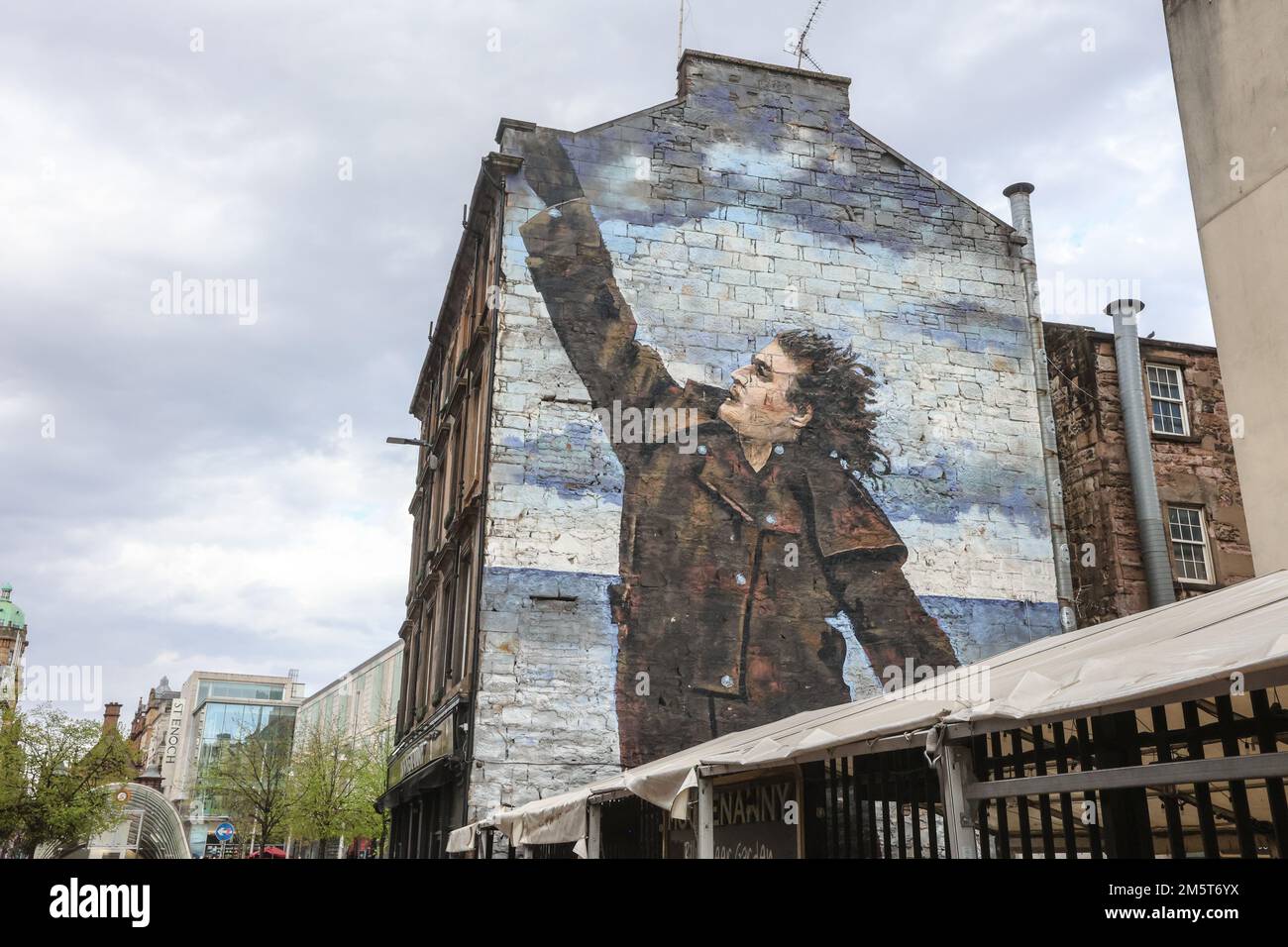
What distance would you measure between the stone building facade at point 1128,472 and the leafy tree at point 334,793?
90.2ft

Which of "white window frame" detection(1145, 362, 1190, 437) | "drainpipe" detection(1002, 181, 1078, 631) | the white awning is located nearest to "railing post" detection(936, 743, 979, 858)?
the white awning

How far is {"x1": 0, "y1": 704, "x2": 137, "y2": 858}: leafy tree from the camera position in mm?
34000

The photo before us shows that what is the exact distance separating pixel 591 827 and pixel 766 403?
9.98 metres

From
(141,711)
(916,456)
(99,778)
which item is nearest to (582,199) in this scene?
(916,456)

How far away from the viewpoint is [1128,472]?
66.7 feet

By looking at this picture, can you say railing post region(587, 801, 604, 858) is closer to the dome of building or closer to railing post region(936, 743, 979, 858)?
railing post region(936, 743, 979, 858)

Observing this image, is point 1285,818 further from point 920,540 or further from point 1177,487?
point 1177,487

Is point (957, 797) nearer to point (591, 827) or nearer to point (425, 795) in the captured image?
point (591, 827)

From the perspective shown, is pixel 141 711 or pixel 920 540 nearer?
pixel 920 540

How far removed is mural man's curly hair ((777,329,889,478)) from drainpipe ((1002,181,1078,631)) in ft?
10.6

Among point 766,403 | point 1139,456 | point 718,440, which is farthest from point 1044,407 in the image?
point 718,440
